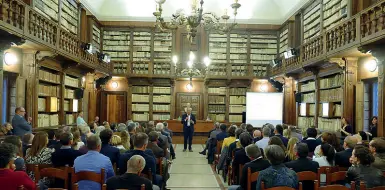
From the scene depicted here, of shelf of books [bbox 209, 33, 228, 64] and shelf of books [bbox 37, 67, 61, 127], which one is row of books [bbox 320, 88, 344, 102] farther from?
shelf of books [bbox 37, 67, 61, 127]

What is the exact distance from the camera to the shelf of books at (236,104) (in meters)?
14.8

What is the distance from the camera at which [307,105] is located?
1166cm

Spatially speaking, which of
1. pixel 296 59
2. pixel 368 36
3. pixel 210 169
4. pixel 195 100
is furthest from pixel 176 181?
pixel 195 100

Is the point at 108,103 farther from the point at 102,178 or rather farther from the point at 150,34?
the point at 102,178

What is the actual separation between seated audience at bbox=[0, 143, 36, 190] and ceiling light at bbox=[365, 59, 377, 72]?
7532 millimetres

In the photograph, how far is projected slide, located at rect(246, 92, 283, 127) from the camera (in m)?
10.8

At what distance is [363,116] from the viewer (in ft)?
27.2

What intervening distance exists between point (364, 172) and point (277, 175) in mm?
808

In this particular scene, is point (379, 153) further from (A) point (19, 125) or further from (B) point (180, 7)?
(B) point (180, 7)

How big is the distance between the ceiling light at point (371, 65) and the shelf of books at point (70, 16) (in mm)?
8297

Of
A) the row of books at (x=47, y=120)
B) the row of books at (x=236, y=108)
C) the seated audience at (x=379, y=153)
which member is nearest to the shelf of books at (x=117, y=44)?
the row of books at (x=236, y=108)

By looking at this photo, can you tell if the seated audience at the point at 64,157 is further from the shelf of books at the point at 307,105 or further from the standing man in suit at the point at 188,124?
the shelf of books at the point at 307,105

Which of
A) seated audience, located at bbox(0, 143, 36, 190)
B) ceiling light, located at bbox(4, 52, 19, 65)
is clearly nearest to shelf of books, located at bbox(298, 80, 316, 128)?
ceiling light, located at bbox(4, 52, 19, 65)

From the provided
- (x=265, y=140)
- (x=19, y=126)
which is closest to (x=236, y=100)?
(x=265, y=140)
